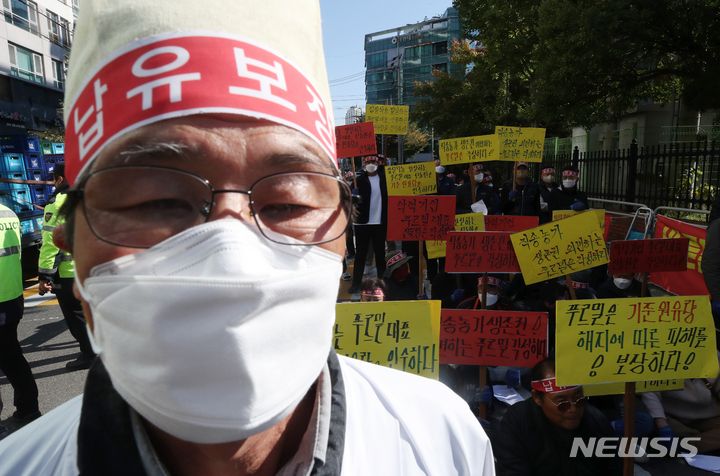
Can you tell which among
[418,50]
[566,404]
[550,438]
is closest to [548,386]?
[566,404]

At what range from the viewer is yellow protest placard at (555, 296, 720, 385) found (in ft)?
9.48

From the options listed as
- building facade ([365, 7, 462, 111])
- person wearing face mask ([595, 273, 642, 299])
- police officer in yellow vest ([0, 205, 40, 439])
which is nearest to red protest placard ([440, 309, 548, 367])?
person wearing face mask ([595, 273, 642, 299])

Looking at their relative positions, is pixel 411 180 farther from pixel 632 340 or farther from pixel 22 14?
pixel 22 14

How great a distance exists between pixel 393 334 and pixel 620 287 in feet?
11.9

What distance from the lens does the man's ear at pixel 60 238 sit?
1.00 m

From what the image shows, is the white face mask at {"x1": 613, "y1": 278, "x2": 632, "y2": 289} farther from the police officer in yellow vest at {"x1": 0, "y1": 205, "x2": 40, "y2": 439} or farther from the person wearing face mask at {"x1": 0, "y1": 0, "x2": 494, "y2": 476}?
the police officer in yellow vest at {"x1": 0, "y1": 205, "x2": 40, "y2": 439}

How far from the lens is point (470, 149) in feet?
23.2

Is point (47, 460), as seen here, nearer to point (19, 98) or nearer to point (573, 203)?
point (573, 203)

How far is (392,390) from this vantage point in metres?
1.18

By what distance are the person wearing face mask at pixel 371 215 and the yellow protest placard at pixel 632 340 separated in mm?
4559

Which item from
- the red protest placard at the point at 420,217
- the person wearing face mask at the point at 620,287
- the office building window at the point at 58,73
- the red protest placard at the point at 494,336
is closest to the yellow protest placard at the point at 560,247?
the red protest placard at the point at 494,336

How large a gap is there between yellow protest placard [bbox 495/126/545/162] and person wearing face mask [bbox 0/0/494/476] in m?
6.63

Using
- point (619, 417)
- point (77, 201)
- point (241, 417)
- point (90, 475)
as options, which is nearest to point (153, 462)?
point (90, 475)

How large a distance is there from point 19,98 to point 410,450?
33668 mm
